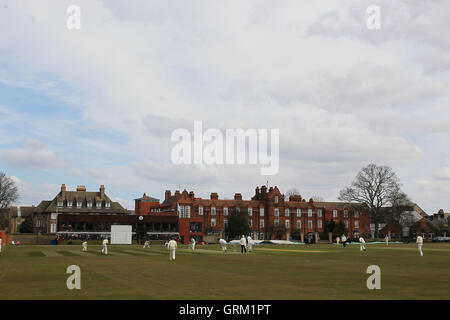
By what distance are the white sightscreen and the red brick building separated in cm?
2904

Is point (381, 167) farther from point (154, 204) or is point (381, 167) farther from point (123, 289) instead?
point (123, 289)

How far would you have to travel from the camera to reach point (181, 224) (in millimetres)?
124625

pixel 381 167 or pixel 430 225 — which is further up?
pixel 381 167

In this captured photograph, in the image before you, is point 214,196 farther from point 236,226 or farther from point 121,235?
point 121,235

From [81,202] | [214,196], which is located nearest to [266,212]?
[214,196]

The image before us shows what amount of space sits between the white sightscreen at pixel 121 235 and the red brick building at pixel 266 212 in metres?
29.0

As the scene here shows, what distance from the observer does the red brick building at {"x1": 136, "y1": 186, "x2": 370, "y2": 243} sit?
450 feet

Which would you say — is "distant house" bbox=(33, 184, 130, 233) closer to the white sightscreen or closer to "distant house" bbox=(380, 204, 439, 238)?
the white sightscreen

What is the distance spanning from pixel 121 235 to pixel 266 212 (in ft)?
179

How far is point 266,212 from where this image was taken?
478 feet

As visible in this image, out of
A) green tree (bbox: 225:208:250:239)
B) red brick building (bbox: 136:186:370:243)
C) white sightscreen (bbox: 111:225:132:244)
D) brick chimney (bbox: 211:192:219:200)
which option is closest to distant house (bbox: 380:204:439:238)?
red brick building (bbox: 136:186:370:243)
